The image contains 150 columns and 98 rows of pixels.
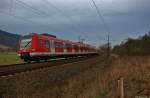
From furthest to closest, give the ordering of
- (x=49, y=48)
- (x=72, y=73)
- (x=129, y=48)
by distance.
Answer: (x=129, y=48) → (x=49, y=48) → (x=72, y=73)

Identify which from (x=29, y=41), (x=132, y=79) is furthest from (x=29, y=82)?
(x=29, y=41)

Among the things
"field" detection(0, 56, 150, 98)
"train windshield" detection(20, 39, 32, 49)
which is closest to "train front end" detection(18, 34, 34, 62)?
"train windshield" detection(20, 39, 32, 49)

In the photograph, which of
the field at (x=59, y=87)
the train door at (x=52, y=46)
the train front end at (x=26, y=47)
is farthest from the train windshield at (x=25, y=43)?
the field at (x=59, y=87)

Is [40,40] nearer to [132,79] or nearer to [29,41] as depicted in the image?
[29,41]

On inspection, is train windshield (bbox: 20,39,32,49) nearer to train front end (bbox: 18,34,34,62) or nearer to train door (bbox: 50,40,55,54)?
train front end (bbox: 18,34,34,62)

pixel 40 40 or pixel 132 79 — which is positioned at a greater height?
pixel 40 40

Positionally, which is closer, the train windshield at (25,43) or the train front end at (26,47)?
the train front end at (26,47)

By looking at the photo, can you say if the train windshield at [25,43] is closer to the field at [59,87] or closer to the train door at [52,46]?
the train door at [52,46]

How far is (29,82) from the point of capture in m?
11.7

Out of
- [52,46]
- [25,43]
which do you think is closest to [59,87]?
[25,43]

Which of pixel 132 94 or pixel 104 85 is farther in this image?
pixel 104 85

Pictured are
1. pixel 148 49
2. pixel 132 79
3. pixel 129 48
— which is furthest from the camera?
pixel 129 48

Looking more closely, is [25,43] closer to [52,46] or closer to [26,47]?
[26,47]

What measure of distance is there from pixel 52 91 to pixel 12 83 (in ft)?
7.44
